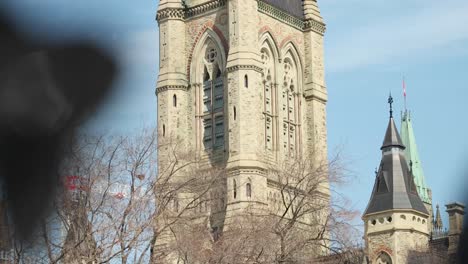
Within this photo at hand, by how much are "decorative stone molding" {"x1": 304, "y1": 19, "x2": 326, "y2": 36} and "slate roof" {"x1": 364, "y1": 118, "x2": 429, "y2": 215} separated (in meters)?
24.0

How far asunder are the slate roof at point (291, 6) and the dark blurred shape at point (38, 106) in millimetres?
70394

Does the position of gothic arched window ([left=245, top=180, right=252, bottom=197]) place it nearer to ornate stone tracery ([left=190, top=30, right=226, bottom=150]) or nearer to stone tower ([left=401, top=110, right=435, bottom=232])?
ornate stone tracery ([left=190, top=30, right=226, bottom=150])

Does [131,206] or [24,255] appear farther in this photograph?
[131,206]

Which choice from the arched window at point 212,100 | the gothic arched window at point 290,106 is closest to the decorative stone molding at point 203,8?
the arched window at point 212,100

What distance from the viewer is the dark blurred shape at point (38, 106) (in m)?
7.49

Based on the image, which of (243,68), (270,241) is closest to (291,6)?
(243,68)

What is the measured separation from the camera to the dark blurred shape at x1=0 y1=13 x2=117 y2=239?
24.6ft

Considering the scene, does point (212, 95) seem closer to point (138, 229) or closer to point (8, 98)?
point (138, 229)

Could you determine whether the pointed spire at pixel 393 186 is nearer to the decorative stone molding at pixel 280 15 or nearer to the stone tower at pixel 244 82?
the stone tower at pixel 244 82

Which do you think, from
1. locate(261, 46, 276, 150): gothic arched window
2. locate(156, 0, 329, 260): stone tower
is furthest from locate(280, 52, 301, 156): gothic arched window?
locate(261, 46, 276, 150): gothic arched window

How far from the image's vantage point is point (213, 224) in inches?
2670

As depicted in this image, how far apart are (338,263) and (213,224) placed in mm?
25344

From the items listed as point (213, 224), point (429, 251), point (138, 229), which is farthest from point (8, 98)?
point (213, 224)

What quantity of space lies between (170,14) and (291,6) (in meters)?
9.50
